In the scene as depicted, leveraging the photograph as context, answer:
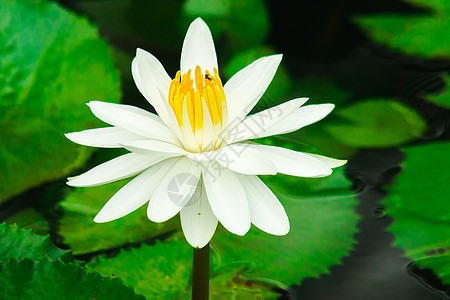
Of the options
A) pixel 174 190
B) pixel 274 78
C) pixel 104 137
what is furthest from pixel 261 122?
→ pixel 274 78

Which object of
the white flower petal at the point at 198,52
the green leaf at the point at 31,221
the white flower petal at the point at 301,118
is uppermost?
the white flower petal at the point at 198,52

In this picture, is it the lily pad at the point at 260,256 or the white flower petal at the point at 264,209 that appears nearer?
the white flower petal at the point at 264,209

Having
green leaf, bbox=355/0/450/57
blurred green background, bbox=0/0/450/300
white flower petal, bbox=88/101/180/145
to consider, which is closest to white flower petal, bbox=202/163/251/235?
white flower petal, bbox=88/101/180/145

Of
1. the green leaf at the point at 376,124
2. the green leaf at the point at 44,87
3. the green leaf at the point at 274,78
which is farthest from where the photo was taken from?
the green leaf at the point at 274,78

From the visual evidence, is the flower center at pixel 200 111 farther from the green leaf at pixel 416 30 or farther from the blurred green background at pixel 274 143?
the green leaf at pixel 416 30

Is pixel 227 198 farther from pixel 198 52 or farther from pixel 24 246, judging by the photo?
pixel 24 246

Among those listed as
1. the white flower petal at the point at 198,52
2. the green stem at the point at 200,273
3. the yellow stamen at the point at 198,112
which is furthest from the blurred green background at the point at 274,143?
the white flower petal at the point at 198,52

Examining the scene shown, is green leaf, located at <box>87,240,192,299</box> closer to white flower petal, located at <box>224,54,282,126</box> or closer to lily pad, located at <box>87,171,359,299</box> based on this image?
lily pad, located at <box>87,171,359,299</box>

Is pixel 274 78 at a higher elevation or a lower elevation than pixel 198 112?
higher
